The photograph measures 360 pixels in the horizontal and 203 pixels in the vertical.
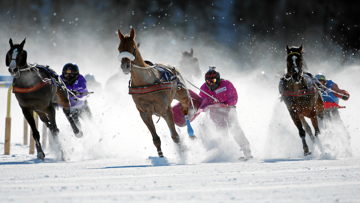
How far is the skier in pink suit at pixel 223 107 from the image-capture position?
7.72 m

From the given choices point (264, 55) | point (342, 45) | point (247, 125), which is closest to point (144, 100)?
point (247, 125)

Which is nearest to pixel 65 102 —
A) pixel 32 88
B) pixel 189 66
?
pixel 32 88

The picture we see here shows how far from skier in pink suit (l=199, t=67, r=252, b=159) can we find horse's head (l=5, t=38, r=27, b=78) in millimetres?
3341

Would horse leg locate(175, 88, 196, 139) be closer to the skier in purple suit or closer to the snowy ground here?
the snowy ground

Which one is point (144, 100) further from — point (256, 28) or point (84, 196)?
point (256, 28)

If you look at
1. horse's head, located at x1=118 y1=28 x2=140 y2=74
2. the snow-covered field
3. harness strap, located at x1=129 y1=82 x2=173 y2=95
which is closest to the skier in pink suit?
the snow-covered field

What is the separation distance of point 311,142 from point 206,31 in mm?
21139

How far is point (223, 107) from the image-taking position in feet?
25.4

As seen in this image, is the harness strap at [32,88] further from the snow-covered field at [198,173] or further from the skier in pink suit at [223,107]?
the skier in pink suit at [223,107]

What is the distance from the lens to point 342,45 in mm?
22766

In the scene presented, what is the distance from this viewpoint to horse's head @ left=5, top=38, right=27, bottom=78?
7.00 meters

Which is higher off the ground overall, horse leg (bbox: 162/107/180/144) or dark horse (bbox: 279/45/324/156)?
dark horse (bbox: 279/45/324/156)

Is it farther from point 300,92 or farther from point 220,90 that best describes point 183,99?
point 300,92

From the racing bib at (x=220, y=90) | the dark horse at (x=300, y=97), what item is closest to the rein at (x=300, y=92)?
the dark horse at (x=300, y=97)
